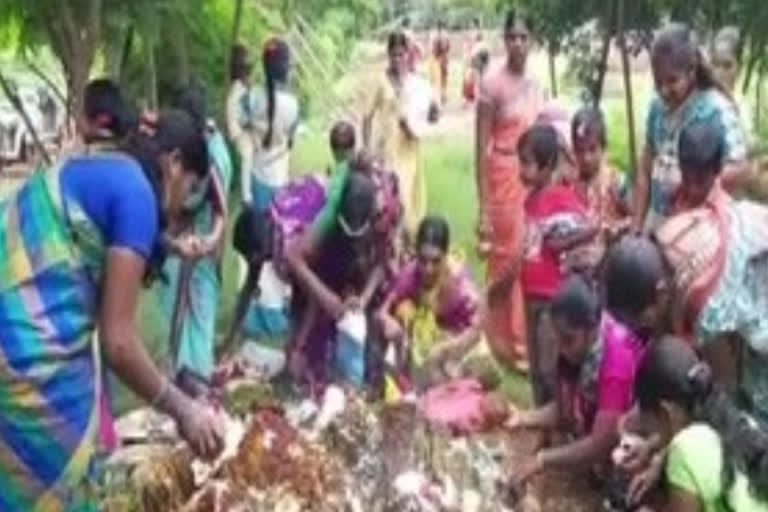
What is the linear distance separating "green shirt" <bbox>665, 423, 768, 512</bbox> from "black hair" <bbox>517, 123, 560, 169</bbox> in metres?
2.97

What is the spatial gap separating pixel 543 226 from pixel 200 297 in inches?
52.7

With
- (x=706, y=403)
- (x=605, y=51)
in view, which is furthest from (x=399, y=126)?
(x=706, y=403)

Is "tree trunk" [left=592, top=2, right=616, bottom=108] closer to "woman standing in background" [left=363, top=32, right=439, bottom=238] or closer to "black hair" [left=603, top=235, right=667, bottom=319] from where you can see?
"woman standing in background" [left=363, top=32, right=439, bottom=238]

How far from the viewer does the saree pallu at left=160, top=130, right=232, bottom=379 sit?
7.35 m

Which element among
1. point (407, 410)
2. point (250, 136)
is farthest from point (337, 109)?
point (407, 410)

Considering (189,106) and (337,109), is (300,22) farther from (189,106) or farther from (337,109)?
(189,106)

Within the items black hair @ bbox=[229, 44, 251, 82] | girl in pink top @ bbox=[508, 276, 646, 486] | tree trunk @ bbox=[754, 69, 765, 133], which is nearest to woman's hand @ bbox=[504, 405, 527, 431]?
girl in pink top @ bbox=[508, 276, 646, 486]

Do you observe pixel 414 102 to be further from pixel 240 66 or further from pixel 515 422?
pixel 515 422

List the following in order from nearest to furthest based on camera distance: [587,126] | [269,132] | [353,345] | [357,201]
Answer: [357,201]
[353,345]
[587,126]
[269,132]

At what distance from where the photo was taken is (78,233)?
14.7 ft

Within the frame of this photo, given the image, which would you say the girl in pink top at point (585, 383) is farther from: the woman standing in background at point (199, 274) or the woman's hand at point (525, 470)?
the woman standing in background at point (199, 274)

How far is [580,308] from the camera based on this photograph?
5.34m

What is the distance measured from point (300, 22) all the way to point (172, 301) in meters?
14.5

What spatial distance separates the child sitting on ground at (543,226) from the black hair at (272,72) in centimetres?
338
